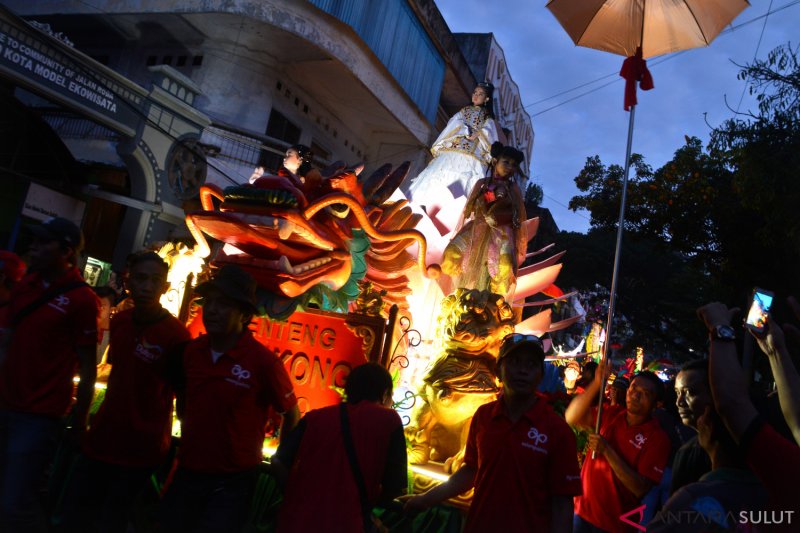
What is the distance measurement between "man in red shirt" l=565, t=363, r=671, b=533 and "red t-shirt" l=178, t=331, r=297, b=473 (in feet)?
5.31

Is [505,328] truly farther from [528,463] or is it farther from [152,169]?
[152,169]

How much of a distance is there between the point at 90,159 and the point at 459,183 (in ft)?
35.6

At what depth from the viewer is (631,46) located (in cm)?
444

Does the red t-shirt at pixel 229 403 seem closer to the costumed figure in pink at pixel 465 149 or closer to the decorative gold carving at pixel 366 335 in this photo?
the decorative gold carving at pixel 366 335

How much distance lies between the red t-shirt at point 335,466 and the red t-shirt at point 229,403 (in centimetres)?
27

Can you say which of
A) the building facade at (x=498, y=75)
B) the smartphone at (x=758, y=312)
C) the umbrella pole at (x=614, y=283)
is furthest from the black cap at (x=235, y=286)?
the building facade at (x=498, y=75)

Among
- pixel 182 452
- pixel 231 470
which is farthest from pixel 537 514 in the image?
pixel 182 452

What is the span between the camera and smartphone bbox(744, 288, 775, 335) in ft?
6.76

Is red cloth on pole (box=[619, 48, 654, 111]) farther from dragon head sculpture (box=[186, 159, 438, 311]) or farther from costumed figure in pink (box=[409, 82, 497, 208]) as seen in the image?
costumed figure in pink (box=[409, 82, 497, 208])

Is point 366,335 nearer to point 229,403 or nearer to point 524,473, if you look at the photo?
point 229,403

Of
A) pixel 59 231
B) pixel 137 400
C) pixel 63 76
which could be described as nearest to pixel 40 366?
pixel 137 400

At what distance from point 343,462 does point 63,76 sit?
11.3m

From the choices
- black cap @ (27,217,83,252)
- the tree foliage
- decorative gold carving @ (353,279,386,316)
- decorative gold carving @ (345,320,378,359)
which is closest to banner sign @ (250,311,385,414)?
decorative gold carving @ (345,320,378,359)

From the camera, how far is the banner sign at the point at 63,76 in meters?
Answer: 10.1
